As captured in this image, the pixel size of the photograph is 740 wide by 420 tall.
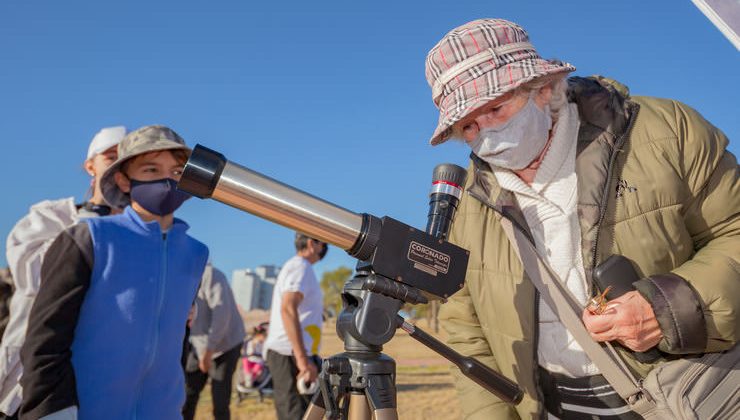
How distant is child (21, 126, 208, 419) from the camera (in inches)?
94.1

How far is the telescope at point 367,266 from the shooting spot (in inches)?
63.5

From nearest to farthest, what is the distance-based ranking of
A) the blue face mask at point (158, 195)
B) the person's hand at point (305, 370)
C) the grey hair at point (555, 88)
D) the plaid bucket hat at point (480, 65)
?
the plaid bucket hat at point (480, 65)
the grey hair at point (555, 88)
the blue face mask at point (158, 195)
the person's hand at point (305, 370)

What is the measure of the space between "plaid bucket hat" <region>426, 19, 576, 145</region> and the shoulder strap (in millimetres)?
495

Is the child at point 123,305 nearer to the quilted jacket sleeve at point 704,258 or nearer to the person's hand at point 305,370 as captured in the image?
the quilted jacket sleeve at point 704,258

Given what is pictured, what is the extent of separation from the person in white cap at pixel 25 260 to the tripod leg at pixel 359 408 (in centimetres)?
218

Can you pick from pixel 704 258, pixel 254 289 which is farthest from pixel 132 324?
pixel 254 289

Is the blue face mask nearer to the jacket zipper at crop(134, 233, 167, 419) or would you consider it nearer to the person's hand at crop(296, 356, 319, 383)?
the jacket zipper at crop(134, 233, 167, 419)

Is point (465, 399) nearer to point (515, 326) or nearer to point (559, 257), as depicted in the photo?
point (515, 326)

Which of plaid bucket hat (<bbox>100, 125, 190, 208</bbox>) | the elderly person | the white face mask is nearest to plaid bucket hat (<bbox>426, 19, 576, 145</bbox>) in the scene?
the elderly person

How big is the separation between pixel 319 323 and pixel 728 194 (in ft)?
16.2

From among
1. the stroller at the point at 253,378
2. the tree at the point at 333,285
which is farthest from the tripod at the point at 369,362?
the tree at the point at 333,285

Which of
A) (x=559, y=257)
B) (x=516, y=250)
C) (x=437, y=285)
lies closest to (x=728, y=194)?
(x=559, y=257)

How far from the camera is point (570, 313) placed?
198 centimetres

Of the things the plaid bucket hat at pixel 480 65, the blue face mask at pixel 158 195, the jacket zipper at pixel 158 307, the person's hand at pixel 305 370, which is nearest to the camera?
the plaid bucket hat at pixel 480 65
